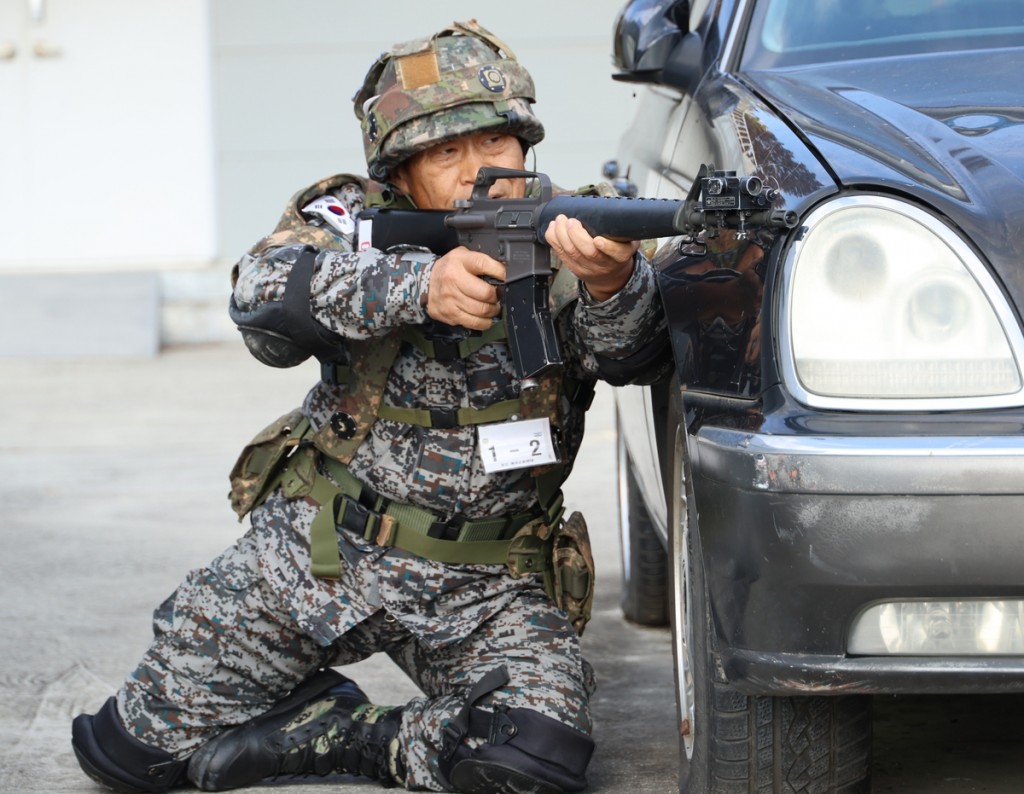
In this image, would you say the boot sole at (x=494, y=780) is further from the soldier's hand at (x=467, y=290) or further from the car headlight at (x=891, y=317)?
the car headlight at (x=891, y=317)

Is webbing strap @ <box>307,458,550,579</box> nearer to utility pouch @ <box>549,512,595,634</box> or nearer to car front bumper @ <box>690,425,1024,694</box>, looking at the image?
utility pouch @ <box>549,512,595,634</box>

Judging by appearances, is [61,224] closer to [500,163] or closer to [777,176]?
[500,163]

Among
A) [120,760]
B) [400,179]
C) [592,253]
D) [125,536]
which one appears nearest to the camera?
[592,253]

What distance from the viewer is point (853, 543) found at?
1.86 metres

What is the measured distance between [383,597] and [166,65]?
8.20m

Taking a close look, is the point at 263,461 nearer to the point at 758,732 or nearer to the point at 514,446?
the point at 514,446

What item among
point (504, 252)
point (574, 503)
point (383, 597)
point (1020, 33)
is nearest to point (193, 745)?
point (383, 597)

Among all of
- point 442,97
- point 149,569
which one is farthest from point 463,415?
point 149,569

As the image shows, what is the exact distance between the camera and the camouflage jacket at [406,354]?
105 inches

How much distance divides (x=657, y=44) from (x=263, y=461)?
1.15 metres

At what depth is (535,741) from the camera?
277 centimetres

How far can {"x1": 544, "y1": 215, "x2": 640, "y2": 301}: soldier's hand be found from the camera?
7.89 feet

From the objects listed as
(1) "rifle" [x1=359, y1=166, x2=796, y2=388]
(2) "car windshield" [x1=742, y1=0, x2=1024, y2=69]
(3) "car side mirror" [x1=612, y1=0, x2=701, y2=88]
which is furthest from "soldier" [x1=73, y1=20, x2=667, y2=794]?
(2) "car windshield" [x1=742, y1=0, x2=1024, y2=69]

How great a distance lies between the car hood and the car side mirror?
487 mm
